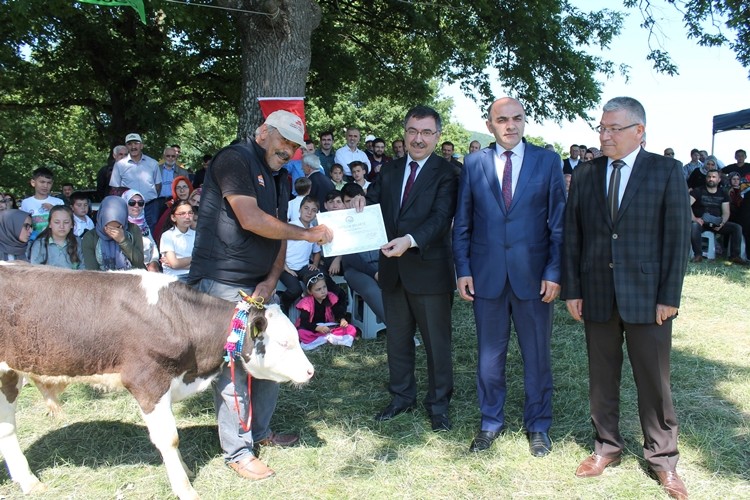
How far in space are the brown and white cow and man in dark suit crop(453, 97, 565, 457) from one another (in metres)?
1.40

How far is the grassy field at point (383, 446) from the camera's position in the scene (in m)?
3.89

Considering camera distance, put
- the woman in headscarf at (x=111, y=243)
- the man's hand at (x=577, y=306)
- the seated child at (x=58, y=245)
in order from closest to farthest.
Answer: the man's hand at (x=577, y=306), the woman in headscarf at (x=111, y=243), the seated child at (x=58, y=245)

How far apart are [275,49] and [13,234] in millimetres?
3961

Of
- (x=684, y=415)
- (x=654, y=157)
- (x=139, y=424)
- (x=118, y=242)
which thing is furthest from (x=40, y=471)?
(x=684, y=415)

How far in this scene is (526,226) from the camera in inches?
168

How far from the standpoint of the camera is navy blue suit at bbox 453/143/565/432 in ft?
14.0

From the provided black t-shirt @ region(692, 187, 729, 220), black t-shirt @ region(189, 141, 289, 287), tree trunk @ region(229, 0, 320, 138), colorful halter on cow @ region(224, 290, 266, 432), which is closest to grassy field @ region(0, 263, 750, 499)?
colorful halter on cow @ region(224, 290, 266, 432)

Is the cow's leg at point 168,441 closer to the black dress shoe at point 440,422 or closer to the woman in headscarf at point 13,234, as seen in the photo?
the black dress shoe at point 440,422

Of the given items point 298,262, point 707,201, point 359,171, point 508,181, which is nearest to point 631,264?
point 508,181

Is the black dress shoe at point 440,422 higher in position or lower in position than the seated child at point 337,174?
lower

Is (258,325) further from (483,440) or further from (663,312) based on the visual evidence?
(663,312)

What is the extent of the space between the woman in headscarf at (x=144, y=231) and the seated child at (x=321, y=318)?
176 cm

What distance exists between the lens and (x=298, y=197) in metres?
8.59

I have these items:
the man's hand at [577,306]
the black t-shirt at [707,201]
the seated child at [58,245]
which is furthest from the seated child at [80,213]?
the black t-shirt at [707,201]
